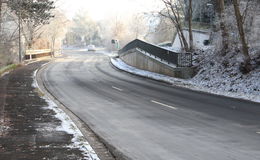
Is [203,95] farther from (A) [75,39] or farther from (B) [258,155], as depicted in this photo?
(A) [75,39]

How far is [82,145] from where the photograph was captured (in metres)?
8.33

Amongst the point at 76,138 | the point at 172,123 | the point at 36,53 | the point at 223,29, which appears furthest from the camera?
the point at 36,53

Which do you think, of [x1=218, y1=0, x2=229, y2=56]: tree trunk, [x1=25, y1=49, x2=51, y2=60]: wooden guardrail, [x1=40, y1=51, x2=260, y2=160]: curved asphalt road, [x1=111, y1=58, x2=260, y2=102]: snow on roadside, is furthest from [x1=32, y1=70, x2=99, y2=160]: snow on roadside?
[x1=25, y1=49, x2=51, y2=60]: wooden guardrail

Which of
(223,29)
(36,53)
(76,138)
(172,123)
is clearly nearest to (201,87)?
(223,29)

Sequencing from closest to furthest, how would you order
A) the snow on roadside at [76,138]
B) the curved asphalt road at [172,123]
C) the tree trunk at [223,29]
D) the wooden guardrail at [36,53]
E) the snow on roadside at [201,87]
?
1. the snow on roadside at [76,138]
2. the curved asphalt road at [172,123]
3. the snow on roadside at [201,87]
4. the tree trunk at [223,29]
5. the wooden guardrail at [36,53]

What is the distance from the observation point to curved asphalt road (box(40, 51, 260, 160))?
8.27 metres

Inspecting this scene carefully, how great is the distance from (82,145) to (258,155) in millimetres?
3806

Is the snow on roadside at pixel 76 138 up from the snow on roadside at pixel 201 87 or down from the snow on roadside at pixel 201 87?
up

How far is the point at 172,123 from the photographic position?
11.5 metres

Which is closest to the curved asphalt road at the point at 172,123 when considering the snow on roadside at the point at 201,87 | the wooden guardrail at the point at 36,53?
the snow on roadside at the point at 201,87

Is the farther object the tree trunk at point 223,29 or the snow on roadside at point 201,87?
the tree trunk at point 223,29

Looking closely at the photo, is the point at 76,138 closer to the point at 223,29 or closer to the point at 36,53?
the point at 223,29

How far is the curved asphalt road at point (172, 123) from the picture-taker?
27.1 ft

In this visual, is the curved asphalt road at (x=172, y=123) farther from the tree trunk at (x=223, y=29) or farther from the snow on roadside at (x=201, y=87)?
the tree trunk at (x=223, y=29)
